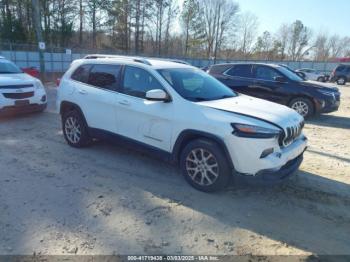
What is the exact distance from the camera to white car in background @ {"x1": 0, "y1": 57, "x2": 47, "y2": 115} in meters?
7.96

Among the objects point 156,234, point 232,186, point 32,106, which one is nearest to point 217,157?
point 232,186

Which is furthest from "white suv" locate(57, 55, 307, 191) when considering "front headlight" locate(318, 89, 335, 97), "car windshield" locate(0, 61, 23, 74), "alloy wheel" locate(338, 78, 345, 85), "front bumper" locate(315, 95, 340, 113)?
"alloy wheel" locate(338, 78, 345, 85)

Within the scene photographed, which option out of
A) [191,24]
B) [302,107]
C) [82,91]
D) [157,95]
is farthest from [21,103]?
[191,24]

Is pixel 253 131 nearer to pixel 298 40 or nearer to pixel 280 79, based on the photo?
pixel 280 79

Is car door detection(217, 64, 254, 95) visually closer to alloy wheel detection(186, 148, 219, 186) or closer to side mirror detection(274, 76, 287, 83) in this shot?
side mirror detection(274, 76, 287, 83)

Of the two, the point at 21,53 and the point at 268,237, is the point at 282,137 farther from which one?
the point at 21,53

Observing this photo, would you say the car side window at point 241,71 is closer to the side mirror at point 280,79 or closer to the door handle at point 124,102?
the side mirror at point 280,79

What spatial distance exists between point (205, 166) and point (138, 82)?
5.78 feet

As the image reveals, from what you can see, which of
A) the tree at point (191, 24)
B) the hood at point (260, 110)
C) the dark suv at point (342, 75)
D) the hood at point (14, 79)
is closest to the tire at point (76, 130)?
the hood at point (260, 110)

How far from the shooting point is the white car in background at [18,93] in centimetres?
796

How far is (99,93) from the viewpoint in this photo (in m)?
5.42

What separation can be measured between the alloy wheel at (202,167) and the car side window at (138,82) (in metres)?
1.15

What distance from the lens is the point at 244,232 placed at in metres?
3.43

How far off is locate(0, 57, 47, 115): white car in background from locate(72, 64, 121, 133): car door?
10.2 feet
